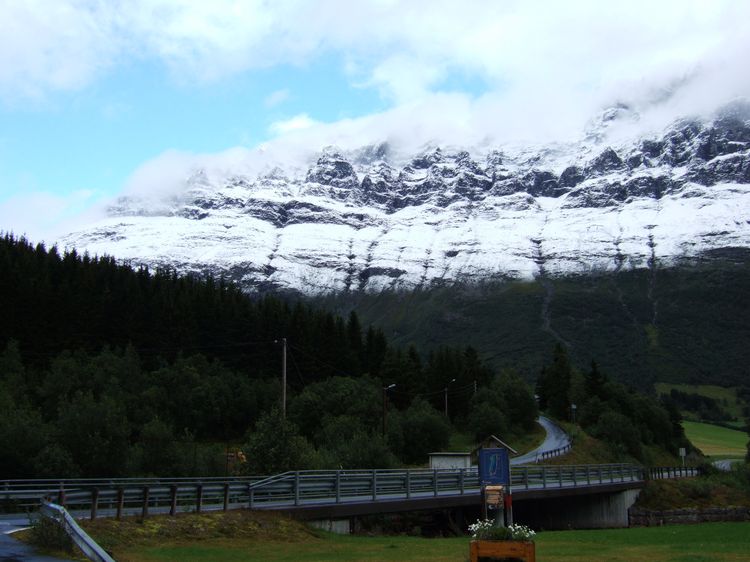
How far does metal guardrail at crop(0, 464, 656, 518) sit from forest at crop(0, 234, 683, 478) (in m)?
9.23

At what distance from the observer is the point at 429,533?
4497 centimetres

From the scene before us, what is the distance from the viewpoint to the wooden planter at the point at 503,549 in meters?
18.7

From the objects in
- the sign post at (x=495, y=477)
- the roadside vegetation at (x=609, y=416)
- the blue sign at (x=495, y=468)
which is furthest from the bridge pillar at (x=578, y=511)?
the blue sign at (x=495, y=468)

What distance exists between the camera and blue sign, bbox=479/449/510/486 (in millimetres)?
23406

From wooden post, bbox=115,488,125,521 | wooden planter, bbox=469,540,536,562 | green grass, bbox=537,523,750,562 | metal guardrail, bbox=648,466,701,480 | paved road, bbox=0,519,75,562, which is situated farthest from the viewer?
metal guardrail, bbox=648,466,701,480

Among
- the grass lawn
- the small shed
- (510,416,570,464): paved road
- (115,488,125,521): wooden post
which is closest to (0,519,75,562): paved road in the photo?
the grass lawn

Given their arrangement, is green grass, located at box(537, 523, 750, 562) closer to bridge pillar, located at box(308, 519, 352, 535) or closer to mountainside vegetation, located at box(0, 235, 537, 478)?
bridge pillar, located at box(308, 519, 352, 535)

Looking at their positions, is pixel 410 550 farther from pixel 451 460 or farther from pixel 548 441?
pixel 548 441

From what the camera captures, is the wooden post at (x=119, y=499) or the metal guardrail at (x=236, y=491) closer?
the wooden post at (x=119, y=499)

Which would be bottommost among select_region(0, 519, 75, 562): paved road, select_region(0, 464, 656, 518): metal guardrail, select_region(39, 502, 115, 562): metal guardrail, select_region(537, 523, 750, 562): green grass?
select_region(537, 523, 750, 562): green grass

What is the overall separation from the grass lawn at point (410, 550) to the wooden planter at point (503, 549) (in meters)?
5.78

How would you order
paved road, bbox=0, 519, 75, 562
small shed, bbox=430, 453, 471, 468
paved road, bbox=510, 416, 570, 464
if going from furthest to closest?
1. paved road, bbox=510, 416, 570, 464
2. small shed, bbox=430, 453, 471, 468
3. paved road, bbox=0, 519, 75, 562

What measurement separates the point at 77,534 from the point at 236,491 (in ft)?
41.6

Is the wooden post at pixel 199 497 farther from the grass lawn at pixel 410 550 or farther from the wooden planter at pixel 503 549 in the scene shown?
the wooden planter at pixel 503 549
